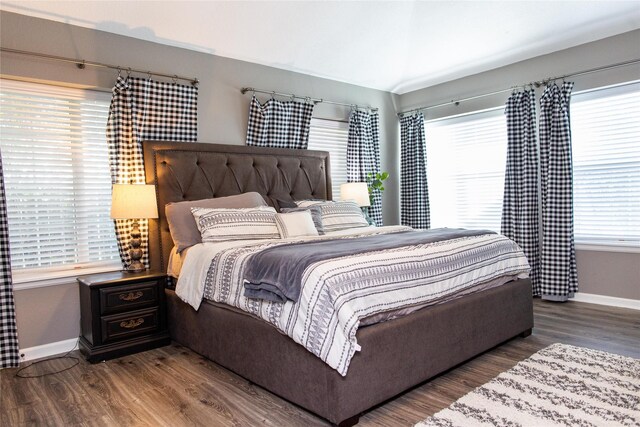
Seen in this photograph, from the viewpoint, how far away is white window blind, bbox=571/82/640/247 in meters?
4.00

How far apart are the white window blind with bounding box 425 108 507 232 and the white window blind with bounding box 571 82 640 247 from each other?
77 centimetres

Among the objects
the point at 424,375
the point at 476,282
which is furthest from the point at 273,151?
the point at 424,375

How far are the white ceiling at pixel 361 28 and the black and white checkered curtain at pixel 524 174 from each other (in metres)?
0.58

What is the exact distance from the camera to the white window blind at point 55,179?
10.4ft

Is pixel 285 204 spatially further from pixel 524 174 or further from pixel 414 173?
pixel 524 174

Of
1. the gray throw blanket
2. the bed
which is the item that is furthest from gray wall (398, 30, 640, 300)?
the gray throw blanket

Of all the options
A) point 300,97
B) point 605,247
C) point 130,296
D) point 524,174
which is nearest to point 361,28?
point 300,97

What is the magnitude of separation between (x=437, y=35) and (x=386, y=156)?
1.63m

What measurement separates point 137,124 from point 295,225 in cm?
150

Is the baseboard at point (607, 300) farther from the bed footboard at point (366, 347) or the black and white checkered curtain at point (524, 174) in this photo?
the bed footboard at point (366, 347)

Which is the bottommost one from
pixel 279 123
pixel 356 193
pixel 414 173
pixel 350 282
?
pixel 350 282

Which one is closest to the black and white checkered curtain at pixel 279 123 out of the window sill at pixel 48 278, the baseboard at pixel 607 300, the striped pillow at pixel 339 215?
the striped pillow at pixel 339 215

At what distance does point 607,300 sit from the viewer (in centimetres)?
416

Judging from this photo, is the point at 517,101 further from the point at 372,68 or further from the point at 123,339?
the point at 123,339
